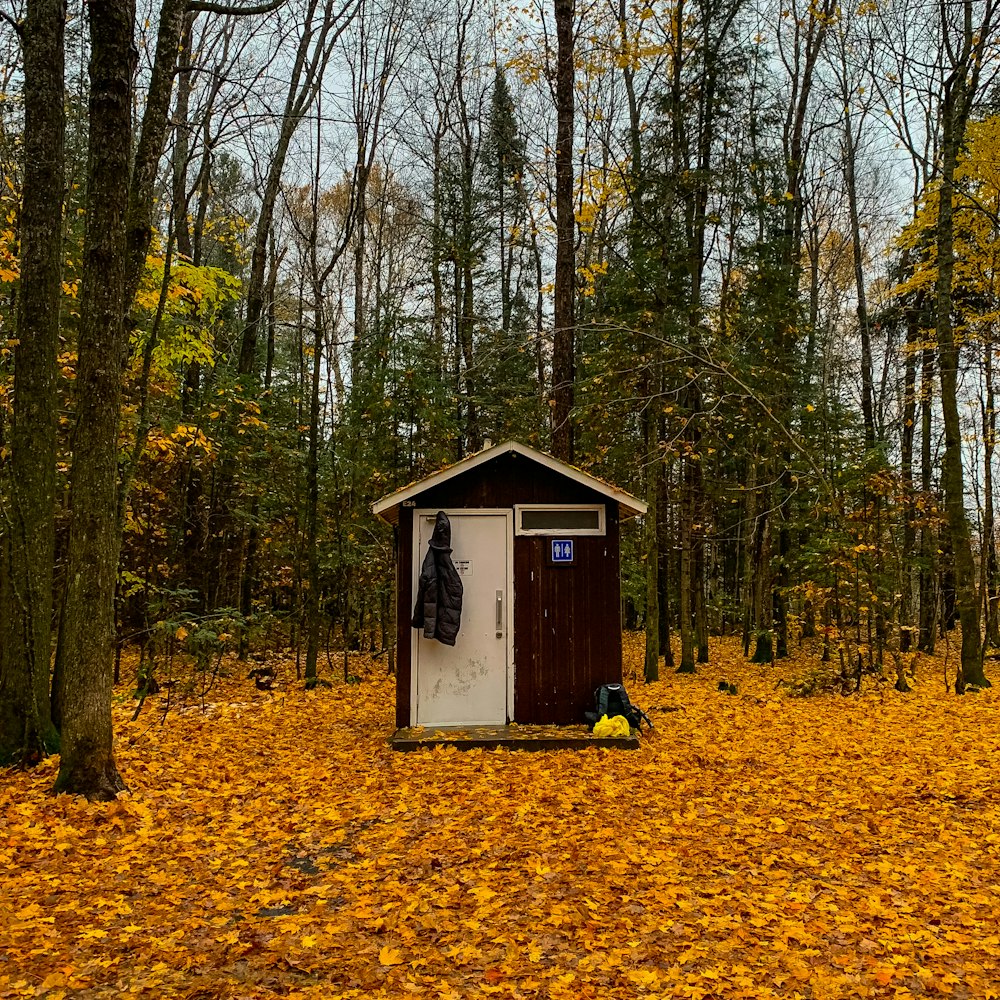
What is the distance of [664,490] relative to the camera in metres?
14.8

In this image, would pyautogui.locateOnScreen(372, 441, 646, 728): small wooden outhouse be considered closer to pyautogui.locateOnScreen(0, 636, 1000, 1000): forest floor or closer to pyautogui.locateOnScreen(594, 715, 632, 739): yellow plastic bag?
pyautogui.locateOnScreen(594, 715, 632, 739): yellow plastic bag

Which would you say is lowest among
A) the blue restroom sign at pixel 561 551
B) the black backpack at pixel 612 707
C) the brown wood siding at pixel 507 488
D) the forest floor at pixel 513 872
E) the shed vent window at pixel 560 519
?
the forest floor at pixel 513 872

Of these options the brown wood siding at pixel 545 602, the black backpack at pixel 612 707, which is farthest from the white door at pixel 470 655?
the black backpack at pixel 612 707

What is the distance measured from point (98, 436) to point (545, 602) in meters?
4.89

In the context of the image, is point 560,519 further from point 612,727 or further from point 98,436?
point 98,436

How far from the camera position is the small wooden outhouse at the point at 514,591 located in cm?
841

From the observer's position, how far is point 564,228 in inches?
422

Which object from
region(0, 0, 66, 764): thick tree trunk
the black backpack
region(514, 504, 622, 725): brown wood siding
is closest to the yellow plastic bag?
the black backpack

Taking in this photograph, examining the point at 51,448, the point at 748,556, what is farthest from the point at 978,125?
the point at 51,448

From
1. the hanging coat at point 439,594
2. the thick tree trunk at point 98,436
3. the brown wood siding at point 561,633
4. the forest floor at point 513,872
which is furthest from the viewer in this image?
the brown wood siding at point 561,633

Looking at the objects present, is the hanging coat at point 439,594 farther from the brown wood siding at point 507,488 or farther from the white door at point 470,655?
the brown wood siding at point 507,488

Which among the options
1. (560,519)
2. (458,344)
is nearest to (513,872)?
(560,519)

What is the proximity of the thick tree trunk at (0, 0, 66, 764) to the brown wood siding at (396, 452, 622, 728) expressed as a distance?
3.51 m

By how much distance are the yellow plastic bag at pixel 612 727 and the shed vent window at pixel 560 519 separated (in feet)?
6.84
